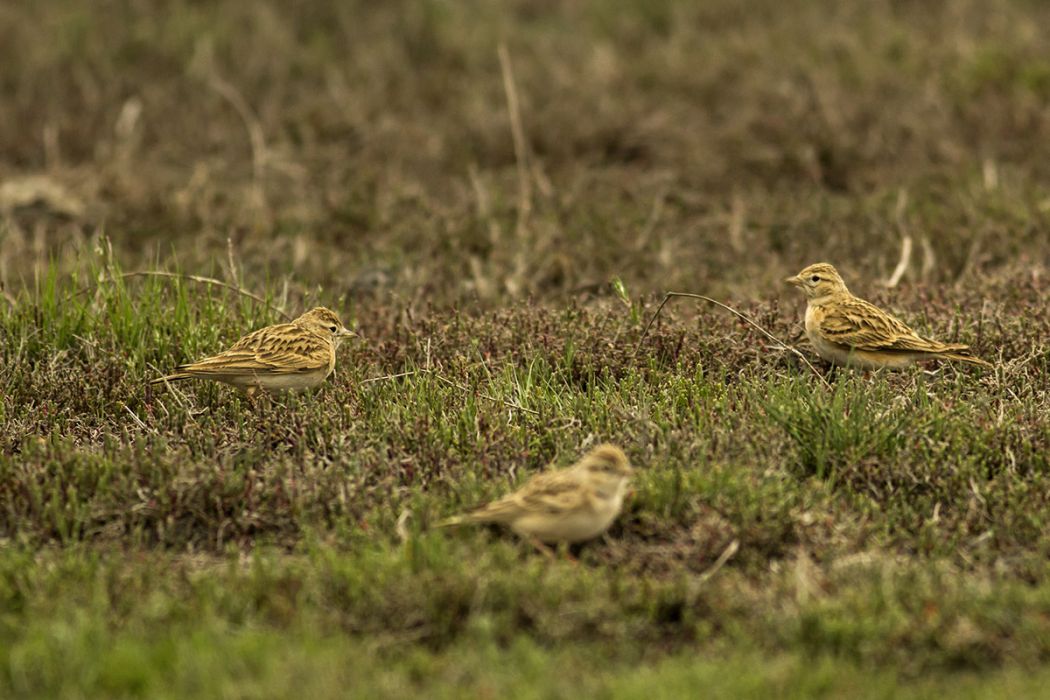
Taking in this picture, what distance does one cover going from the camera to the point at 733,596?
5594mm

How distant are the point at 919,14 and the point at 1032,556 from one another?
12280 mm

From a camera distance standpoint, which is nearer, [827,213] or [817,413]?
[817,413]

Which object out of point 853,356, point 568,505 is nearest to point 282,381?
point 568,505

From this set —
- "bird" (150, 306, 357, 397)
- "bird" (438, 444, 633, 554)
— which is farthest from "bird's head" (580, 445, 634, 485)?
"bird" (150, 306, 357, 397)

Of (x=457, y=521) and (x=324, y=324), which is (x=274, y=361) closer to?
(x=324, y=324)

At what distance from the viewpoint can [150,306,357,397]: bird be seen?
7578 mm

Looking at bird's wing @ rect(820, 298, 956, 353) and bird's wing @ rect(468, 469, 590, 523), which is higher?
bird's wing @ rect(820, 298, 956, 353)

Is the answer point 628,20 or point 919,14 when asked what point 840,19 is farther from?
point 628,20

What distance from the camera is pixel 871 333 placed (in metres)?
7.69

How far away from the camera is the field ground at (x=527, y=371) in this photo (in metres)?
5.30

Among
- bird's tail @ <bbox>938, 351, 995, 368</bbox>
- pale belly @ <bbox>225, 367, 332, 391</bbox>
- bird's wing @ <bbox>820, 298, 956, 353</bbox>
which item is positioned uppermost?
bird's wing @ <bbox>820, 298, 956, 353</bbox>

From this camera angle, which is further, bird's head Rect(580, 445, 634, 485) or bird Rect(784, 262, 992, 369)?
bird Rect(784, 262, 992, 369)

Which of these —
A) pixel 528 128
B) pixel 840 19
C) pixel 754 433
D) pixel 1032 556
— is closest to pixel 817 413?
pixel 754 433

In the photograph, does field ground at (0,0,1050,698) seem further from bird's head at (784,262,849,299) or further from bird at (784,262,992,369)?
bird's head at (784,262,849,299)
